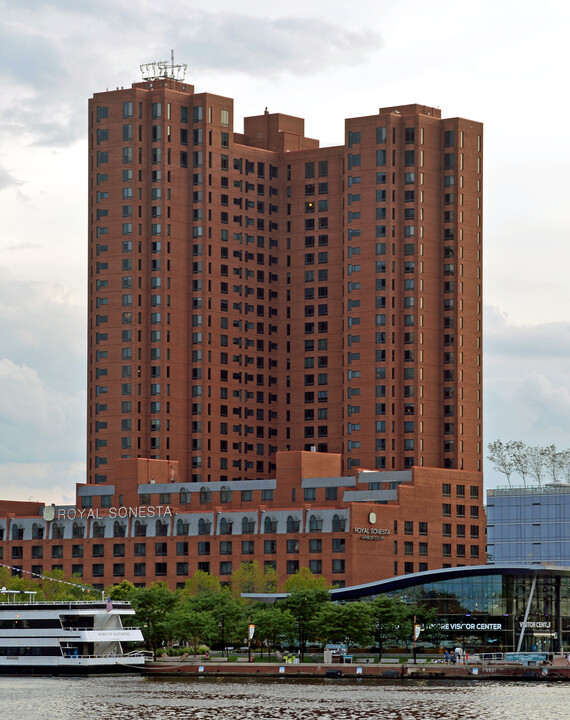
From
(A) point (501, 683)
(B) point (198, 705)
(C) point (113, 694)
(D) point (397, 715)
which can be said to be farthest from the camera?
(A) point (501, 683)

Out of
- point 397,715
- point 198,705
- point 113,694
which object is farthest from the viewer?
point 113,694

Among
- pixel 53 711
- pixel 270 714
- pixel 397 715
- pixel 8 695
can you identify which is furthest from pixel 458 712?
pixel 8 695

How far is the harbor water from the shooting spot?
15362 cm

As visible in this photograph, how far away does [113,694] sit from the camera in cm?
17712

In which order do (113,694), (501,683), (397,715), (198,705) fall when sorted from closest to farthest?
(397,715)
(198,705)
(113,694)
(501,683)

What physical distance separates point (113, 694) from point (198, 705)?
16.0 metres

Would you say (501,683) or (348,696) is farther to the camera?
(501,683)

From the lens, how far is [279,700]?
16825 centimetres

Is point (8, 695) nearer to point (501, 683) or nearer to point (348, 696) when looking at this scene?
point (348, 696)

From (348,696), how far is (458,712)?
818 inches

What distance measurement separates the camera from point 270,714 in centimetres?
15425

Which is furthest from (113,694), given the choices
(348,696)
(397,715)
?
(397,715)

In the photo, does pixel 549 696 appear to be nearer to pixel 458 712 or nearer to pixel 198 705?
pixel 458 712

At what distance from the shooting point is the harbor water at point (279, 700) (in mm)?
153625
